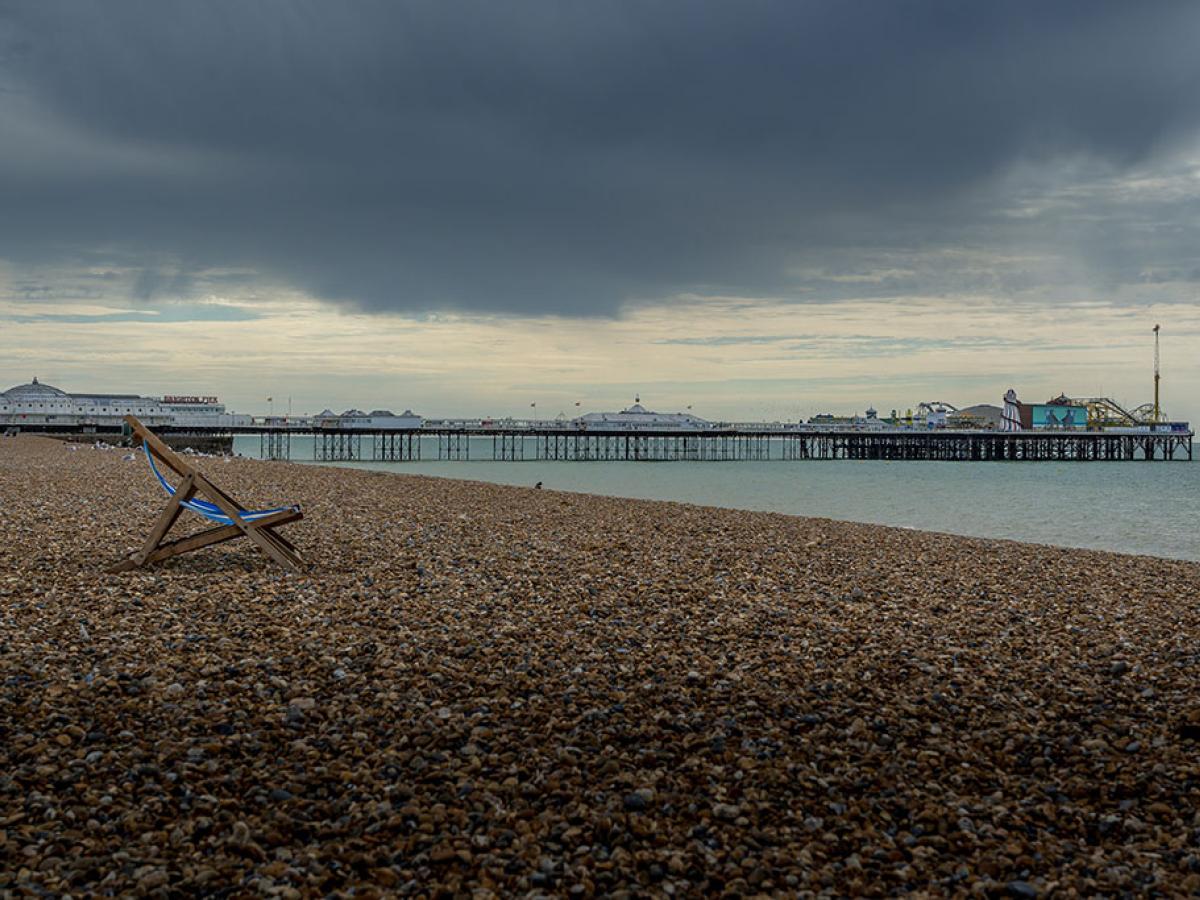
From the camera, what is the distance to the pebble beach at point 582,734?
3023 millimetres

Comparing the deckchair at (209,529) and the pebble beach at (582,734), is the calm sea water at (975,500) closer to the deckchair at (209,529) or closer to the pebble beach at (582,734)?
the pebble beach at (582,734)

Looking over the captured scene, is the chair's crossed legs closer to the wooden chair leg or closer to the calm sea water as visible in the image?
the wooden chair leg

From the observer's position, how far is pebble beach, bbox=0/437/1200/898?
3.02m

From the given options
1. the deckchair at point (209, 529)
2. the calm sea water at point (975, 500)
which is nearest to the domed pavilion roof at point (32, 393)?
the calm sea water at point (975, 500)

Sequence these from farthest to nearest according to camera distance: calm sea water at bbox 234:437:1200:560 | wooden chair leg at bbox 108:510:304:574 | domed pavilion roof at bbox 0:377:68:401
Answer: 1. domed pavilion roof at bbox 0:377:68:401
2. calm sea water at bbox 234:437:1200:560
3. wooden chair leg at bbox 108:510:304:574

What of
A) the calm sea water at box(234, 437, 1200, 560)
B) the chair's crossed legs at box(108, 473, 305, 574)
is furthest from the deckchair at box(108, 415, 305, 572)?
the calm sea water at box(234, 437, 1200, 560)

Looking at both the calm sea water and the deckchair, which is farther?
the calm sea water

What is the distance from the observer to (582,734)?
162 inches

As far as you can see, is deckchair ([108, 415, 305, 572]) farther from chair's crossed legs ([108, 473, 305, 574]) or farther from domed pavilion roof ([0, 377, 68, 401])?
domed pavilion roof ([0, 377, 68, 401])

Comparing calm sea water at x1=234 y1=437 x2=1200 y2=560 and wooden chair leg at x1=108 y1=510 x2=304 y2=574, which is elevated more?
wooden chair leg at x1=108 y1=510 x2=304 y2=574

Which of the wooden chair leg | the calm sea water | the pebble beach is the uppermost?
the wooden chair leg

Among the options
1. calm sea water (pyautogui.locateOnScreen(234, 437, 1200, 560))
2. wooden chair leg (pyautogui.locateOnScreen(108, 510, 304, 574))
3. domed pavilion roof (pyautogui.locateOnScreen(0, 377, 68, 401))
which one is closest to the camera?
wooden chair leg (pyautogui.locateOnScreen(108, 510, 304, 574))

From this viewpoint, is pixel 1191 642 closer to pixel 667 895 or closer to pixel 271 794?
pixel 667 895

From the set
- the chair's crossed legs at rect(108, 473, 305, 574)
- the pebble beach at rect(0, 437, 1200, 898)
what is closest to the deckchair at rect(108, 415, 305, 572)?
the chair's crossed legs at rect(108, 473, 305, 574)
